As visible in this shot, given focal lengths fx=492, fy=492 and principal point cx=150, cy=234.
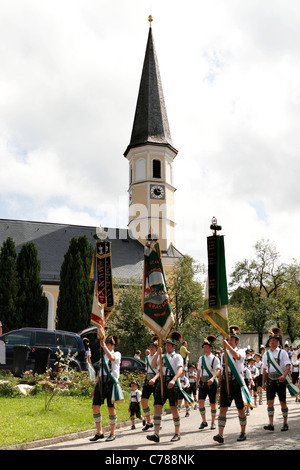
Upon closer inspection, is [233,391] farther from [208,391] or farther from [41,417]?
[41,417]

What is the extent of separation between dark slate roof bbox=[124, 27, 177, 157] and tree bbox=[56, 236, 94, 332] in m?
16.4

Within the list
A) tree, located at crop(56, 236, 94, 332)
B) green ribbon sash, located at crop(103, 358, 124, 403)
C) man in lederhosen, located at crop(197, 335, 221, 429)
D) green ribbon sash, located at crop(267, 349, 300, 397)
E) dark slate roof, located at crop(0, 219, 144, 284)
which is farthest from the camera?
dark slate roof, located at crop(0, 219, 144, 284)

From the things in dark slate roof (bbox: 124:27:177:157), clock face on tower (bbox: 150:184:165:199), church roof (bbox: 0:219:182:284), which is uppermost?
dark slate roof (bbox: 124:27:177:157)

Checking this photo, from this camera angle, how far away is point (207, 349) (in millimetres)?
10945

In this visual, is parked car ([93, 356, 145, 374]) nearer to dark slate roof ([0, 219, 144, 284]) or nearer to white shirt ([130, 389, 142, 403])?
white shirt ([130, 389, 142, 403])

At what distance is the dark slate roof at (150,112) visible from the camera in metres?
49.9

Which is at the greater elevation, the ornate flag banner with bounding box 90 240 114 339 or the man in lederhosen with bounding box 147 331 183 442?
the ornate flag banner with bounding box 90 240 114 339

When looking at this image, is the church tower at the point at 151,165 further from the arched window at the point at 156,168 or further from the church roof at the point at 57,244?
the church roof at the point at 57,244

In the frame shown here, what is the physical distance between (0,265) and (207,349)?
26494mm

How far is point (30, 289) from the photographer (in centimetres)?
3522

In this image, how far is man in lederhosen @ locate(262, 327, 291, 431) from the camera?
10188 millimetres

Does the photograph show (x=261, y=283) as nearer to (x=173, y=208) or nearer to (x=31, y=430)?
(x=173, y=208)

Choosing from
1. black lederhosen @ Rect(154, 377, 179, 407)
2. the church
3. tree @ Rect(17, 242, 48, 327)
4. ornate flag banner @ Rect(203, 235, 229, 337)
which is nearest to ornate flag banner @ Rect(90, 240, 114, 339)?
black lederhosen @ Rect(154, 377, 179, 407)
